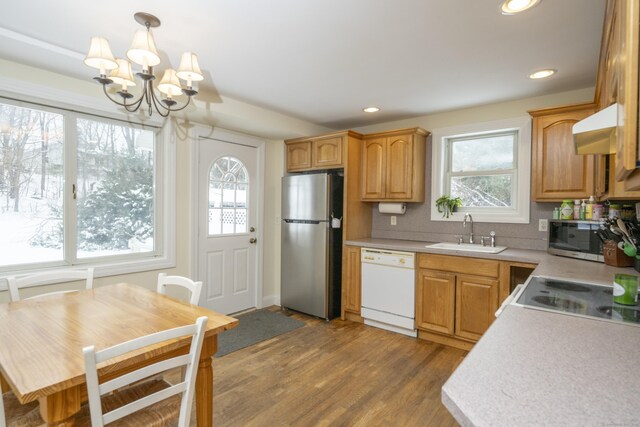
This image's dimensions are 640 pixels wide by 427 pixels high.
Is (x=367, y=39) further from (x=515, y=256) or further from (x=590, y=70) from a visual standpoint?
(x=515, y=256)

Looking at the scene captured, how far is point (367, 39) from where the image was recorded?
79.3 inches

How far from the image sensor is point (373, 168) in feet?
12.2

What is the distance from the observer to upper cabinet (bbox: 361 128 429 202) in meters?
3.47

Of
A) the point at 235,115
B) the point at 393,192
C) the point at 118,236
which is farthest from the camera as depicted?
the point at 393,192

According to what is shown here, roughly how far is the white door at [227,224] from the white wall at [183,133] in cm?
16

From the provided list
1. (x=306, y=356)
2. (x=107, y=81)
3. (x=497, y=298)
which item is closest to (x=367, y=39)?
(x=107, y=81)

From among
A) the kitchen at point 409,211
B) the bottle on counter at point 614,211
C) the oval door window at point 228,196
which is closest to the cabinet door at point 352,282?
the kitchen at point 409,211

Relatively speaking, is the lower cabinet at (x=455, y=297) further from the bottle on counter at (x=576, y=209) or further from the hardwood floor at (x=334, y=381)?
the bottle on counter at (x=576, y=209)

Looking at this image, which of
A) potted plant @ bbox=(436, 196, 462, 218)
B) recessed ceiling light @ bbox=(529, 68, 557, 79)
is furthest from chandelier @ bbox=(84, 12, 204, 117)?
potted plant @ bbox=(436, 196, 462, 218)

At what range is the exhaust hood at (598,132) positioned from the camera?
3.57 ft

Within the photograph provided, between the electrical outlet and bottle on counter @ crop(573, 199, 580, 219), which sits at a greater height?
bottle on counter @ crop(573, 199, 580, 219)

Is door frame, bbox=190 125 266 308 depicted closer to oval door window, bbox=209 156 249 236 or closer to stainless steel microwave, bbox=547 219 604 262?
oval door window, bbox=209 156 249 236

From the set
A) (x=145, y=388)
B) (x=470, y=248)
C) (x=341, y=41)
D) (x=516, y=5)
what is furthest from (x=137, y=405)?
(x=470, y=248)

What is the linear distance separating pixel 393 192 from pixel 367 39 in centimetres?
186
